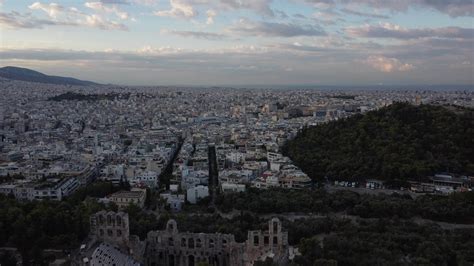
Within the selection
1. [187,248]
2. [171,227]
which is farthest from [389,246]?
[171,227]

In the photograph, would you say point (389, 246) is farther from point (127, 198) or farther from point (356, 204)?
point (127, 198)

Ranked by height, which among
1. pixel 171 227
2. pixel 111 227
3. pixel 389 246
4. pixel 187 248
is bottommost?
pixel 389 246

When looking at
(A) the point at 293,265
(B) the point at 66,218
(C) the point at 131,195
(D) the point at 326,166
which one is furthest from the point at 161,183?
(A) the point at 293,265

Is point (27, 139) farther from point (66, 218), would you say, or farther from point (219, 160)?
point (66, 218)

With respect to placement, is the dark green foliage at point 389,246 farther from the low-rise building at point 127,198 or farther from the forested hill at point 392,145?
the forested hill at point 392,145

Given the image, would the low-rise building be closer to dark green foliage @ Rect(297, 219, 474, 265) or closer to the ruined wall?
the ruined wall

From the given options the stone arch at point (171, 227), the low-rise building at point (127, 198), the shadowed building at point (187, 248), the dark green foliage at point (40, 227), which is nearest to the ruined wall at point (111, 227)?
the shadowed building at point (187, 248)

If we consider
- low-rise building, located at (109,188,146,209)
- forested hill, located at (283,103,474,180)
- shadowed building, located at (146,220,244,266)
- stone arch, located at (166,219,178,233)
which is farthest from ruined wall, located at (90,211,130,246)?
forested hill, located at (283,103,474,180)

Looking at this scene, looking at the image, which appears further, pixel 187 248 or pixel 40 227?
pixel 40 227

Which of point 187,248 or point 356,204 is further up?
point 187,248
